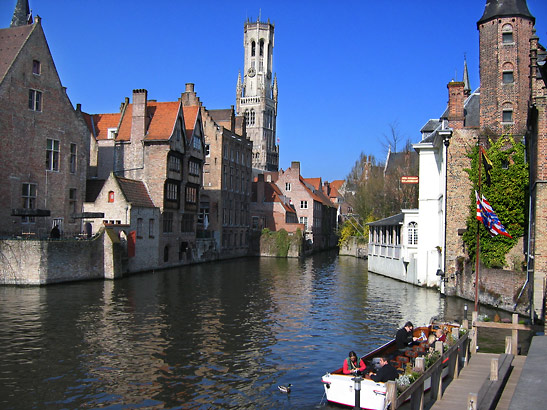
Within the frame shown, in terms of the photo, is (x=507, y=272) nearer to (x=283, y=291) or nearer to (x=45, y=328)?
(x=283, y=291)

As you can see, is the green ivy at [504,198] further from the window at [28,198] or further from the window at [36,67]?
the window at [36,67]

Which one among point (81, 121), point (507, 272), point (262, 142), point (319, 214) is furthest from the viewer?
point (262, 142)

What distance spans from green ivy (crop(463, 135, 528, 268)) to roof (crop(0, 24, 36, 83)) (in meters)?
29.8

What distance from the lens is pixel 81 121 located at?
41.2 metres

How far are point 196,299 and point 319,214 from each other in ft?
197

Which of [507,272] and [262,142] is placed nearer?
[507,272]

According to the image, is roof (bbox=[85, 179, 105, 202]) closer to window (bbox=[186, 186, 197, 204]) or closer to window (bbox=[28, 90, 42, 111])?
window (bbox=[186, 186, 197, 204])

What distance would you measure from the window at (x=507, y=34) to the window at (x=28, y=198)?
1225 inches

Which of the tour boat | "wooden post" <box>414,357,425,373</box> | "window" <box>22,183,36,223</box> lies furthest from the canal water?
"window" <box>22,183,36,223</box>

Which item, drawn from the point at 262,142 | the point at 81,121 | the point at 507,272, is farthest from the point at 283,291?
the point at 262,142

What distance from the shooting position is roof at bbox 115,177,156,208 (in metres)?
41.3

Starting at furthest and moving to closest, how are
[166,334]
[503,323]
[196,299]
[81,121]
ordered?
[81,121]
[196,299]
[166,334]
[503,323]

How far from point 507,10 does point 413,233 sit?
601 inches

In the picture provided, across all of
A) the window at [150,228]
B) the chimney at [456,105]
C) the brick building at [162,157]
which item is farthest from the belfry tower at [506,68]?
the window at [150,228]
